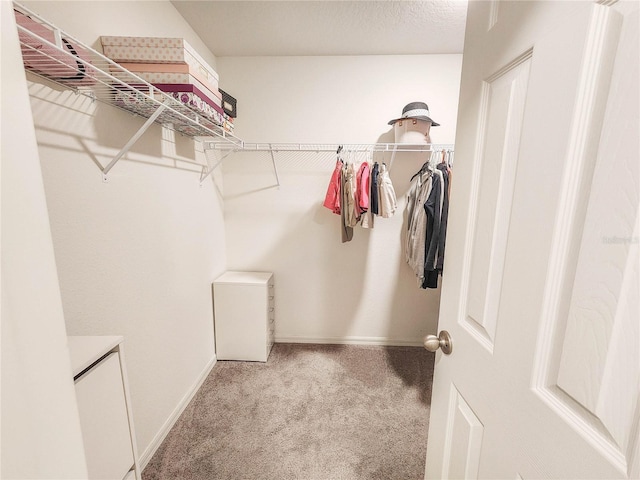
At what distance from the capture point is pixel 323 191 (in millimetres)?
2289

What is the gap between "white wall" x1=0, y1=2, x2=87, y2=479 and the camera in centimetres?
33

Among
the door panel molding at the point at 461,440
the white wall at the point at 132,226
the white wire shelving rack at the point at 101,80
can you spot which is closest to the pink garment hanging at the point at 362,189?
the white wire shelving rack at the point at 101,80

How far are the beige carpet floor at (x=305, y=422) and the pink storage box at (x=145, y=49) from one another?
1.96 m

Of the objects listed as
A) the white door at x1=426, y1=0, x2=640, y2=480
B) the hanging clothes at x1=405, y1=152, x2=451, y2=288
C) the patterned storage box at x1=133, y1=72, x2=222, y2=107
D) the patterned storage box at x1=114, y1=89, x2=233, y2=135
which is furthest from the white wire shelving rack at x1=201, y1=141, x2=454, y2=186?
the white door at x1=426, y1=0, x2=640, y2=480

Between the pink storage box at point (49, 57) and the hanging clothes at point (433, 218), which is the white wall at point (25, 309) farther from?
the hanging clothes at point (433, 218)

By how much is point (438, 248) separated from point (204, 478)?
1.89 m

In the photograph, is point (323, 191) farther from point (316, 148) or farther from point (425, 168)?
point (425, 168)

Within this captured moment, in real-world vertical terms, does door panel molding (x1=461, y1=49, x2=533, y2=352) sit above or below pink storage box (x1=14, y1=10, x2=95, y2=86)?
below

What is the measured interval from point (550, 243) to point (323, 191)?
6.36 feet

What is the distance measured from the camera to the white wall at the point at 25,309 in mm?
331

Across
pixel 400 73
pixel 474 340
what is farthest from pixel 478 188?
pixel 400 73

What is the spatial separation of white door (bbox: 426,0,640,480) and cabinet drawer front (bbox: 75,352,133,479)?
0.97m

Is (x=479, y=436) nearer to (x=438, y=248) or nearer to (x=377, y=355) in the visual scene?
(x=438, y=248)

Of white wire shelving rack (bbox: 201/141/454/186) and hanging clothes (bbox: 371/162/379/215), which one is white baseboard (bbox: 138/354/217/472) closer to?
white wire shelving rack (bbox: 201/141/454/186)
